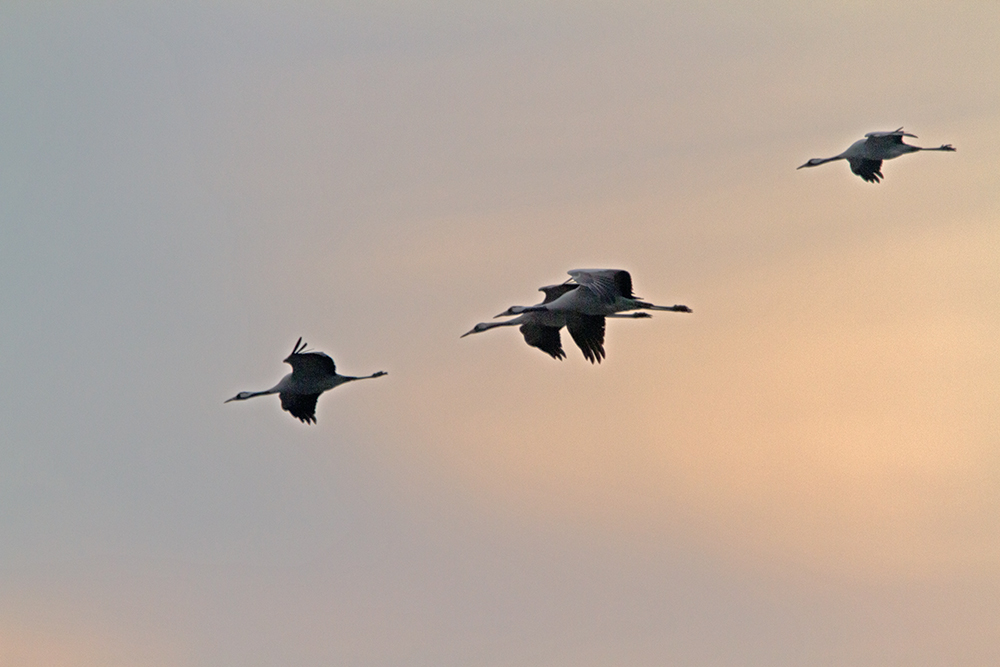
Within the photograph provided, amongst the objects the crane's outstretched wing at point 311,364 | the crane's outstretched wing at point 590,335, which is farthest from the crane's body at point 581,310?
the crane's outstretched wing at point 311,364

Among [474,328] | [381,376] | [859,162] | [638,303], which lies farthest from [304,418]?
[859,162]

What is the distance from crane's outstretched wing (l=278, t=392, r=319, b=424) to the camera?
128ft

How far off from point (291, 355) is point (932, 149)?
18239 mm

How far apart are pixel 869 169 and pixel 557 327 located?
11697 millimetres

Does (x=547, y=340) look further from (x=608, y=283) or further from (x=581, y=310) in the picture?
→ (x=608, y=283)

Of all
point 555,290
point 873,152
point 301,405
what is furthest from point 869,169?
point 301,405

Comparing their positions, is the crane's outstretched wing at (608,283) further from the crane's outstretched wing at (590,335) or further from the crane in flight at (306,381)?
the crane in flight at (306,381)

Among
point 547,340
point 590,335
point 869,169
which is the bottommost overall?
point 590,335

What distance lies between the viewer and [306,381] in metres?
38.3

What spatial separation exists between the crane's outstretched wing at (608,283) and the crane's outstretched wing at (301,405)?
740 centimetres

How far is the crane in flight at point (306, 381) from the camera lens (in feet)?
123

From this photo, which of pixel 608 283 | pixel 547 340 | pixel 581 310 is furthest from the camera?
pixel 547 340

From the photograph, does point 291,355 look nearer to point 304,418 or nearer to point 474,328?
point 304,418

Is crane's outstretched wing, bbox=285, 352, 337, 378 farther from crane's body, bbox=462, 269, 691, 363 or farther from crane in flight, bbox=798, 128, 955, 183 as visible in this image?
crane in flight, bbox=798, 128, 955, 183
